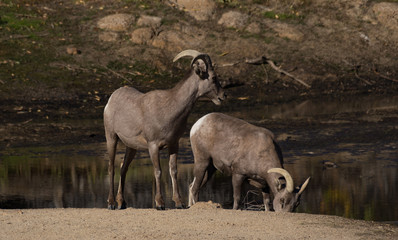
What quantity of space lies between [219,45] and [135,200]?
15.5m

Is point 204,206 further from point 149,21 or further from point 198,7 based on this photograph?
point 198,7

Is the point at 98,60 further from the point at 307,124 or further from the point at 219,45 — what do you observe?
the point at 307,124

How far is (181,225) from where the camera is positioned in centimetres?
1100

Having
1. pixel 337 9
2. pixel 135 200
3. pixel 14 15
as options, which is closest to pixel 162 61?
pixel 14 15

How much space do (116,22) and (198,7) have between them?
3518mm

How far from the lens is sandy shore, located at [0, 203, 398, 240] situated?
10.6 metres

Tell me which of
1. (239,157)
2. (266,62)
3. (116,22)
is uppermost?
(239,157)

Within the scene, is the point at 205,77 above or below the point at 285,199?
above

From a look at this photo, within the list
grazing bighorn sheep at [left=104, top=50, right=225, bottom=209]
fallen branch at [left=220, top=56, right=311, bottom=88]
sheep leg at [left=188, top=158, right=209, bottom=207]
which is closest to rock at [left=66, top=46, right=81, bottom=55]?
fallen branch at [left=220, top=56, right=311, bottom=88]

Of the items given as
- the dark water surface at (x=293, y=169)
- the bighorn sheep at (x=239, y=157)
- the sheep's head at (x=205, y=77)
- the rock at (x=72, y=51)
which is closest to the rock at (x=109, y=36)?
the rock at (x=72, y=51)

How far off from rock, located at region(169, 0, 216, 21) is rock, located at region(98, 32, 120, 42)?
332cm

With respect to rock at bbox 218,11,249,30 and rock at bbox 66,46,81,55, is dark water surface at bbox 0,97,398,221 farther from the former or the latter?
rock at bbox 218,11,249,30

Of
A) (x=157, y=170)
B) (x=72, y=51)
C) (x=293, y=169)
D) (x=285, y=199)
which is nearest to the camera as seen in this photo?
(x=157, y=170)

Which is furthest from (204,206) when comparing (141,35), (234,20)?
(234,20)
